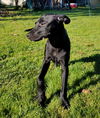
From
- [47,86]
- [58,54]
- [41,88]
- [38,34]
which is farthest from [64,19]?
[47,86]

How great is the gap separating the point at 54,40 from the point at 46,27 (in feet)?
1.44

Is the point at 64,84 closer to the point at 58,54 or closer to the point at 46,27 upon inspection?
the point at 58,54

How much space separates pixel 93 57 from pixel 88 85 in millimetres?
2142

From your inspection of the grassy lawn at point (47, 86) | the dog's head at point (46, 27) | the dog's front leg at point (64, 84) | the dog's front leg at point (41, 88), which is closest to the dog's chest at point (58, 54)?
the dog's front leg at point (64, 84)

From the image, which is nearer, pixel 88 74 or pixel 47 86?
pixel 47 86

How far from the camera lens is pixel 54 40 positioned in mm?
3854

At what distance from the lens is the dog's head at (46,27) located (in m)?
3.45

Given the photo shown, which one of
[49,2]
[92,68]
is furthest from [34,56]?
[49,2]

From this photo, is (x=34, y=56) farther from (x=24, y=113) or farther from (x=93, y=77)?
(x=24, y=113)

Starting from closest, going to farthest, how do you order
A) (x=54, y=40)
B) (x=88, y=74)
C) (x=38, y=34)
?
(x=38, y=34), (x=54, y=40), (x=88, y=74)

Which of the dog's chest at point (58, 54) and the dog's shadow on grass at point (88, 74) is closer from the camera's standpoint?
the dog's chest at point (58, 54)

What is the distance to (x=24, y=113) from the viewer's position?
12.3 ft

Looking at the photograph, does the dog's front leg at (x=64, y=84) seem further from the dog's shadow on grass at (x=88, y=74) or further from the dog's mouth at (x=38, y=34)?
the dog's mouth at (x=38, y=34)

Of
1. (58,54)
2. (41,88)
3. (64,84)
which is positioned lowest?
(41,88)
